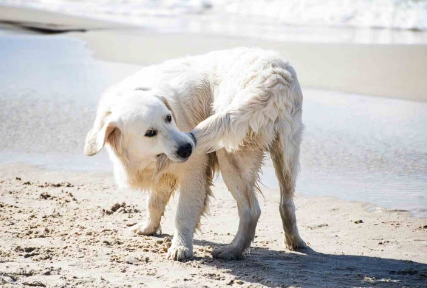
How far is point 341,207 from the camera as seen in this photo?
6.37 metres

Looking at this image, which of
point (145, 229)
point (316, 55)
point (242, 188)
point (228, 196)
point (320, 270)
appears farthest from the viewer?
point (316, 55)

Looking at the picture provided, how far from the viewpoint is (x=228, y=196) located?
6742 millimetres

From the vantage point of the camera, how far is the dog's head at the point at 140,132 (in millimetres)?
4820

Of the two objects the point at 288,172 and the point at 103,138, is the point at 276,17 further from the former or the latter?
the point at 103,138

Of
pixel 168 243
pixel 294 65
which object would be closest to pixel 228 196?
pixel 168 243

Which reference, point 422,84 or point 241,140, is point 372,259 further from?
point 422,84

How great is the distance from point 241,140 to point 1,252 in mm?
1985

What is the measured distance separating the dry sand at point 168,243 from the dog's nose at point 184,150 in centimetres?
85

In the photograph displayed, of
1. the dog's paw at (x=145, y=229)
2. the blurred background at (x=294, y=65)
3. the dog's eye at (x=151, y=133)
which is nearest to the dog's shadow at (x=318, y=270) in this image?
the dog's paw at (x=145, y=229)

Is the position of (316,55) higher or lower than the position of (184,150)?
higher

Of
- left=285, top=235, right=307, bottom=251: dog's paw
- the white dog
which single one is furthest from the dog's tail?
left=285, top=235, right=307, bottom=251: dog's paw

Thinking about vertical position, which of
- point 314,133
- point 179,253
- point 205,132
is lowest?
point 179,253

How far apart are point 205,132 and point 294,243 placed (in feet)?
4.20

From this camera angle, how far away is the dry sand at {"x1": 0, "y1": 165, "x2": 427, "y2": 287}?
4613mm
